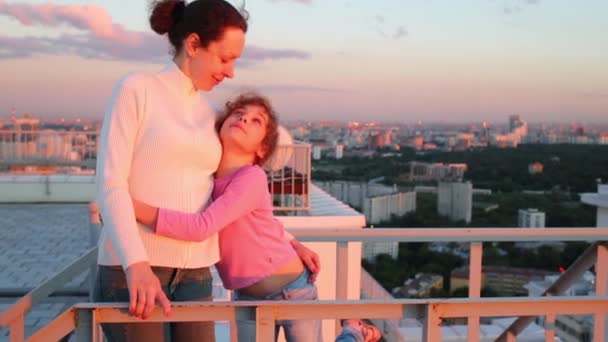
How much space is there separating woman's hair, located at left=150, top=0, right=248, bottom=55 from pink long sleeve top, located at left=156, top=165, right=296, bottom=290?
0.40 metres

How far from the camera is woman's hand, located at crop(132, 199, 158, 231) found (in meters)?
1.55

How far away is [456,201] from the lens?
20969mm

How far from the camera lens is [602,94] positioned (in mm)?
32062

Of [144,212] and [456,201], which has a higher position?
[144,212]

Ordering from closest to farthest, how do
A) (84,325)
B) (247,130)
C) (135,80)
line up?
(84,325), (135,80), (247,130)

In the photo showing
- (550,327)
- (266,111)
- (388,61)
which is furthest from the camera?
(388,61)

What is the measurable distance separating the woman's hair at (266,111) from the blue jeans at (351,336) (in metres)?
0.60

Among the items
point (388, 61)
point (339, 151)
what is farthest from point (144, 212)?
point (388, 61)

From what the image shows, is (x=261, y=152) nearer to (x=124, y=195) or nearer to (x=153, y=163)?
(x=153, y=163)

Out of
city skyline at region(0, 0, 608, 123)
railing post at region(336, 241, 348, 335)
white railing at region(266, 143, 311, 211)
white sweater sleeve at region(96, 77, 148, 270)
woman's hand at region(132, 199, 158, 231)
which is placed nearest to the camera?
white sweater sleeve at region(96, 77, 148, 270)

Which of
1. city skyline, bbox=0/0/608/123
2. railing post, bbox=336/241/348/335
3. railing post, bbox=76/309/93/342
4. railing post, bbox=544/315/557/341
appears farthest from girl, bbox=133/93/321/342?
city skyline, bbox=0/0/608/123

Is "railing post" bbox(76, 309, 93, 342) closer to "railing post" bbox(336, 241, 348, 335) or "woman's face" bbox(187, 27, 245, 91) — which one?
"woman's face" bbox(187, 27, 245, 91)

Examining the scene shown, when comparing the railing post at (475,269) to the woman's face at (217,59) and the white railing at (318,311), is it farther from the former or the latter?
the woman's face at (217,59)

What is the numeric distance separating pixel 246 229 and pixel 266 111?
37 centimetres
